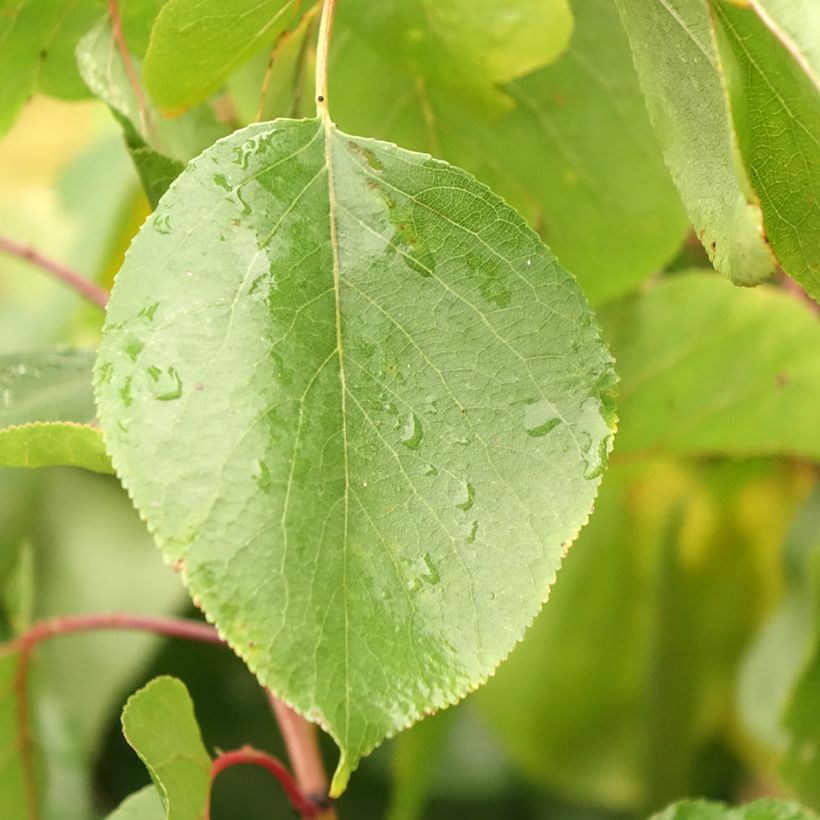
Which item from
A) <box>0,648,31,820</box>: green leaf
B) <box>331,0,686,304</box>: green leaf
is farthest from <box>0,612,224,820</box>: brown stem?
<box>331,0,686,304</box>: green leaf

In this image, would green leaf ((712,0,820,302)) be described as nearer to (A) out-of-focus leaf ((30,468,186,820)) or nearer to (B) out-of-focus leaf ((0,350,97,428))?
(B) out-of-focus leaf ((0,350,97,428))

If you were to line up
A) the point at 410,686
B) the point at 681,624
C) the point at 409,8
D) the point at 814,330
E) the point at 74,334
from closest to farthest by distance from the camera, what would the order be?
the point at 410,686
the point at 409,8
the point at 814,330
the point at 681,624
the point at 74,334

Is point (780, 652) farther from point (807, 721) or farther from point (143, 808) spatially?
point (143, 808)

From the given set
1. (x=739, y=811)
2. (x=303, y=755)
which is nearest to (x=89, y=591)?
(x=303, y=755)

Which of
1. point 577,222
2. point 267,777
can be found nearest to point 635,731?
point 267,777

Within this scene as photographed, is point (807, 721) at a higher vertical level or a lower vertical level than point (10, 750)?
lower

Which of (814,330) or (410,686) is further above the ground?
(410,686)

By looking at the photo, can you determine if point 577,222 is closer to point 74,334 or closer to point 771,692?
point 771,692
